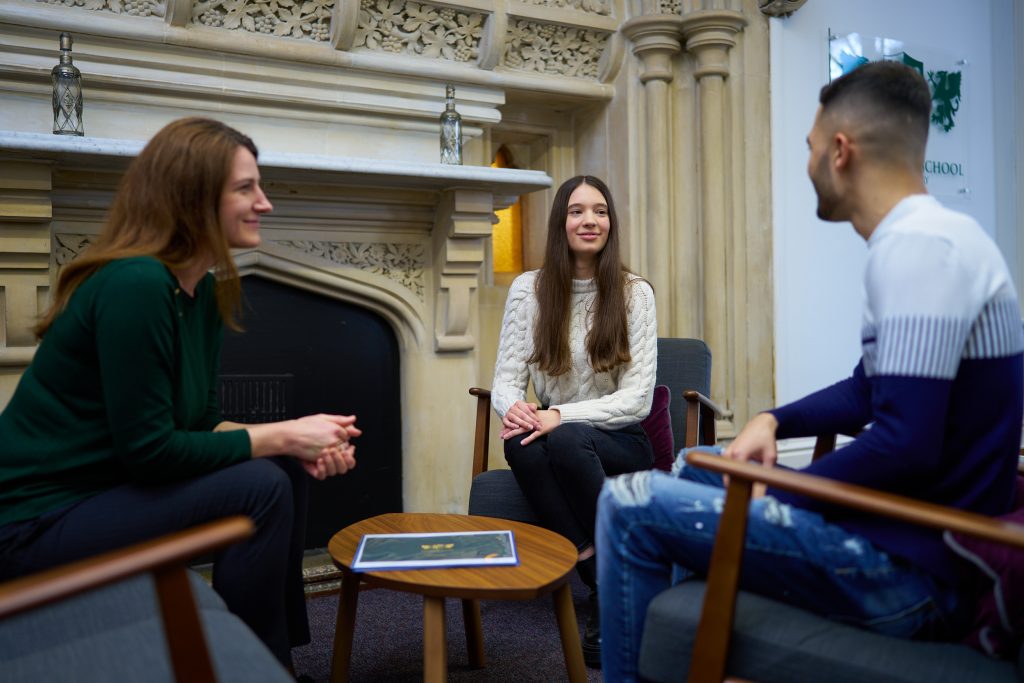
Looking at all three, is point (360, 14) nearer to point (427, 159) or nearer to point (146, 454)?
point (427, 159)

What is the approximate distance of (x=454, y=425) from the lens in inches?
129

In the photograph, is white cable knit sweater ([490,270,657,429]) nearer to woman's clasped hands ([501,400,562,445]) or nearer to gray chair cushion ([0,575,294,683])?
woman's clasped hands ([501,400,562,445])

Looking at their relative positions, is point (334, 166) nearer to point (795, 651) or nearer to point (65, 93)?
point (65, 93)

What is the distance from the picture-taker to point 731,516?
123 cm

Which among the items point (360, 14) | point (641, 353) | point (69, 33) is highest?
point (360, 14)

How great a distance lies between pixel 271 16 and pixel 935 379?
2.48 meters

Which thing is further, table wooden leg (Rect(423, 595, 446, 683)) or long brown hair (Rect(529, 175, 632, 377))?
long brown hair (Rect(529, 175, 632, 377))

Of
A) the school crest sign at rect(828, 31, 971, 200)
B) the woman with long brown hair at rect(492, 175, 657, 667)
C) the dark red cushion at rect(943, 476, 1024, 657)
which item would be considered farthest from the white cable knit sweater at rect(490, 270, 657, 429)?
the school crest sign at rect(828, 31, 971, 200)

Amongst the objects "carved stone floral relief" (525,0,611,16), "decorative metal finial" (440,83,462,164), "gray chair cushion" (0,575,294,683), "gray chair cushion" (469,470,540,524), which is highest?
"carved stone floral relief" (525,0,611,16)

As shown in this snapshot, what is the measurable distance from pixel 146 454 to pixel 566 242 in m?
1.49

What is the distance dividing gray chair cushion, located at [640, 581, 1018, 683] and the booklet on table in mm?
385

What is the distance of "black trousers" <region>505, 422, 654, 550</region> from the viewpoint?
7.25ft

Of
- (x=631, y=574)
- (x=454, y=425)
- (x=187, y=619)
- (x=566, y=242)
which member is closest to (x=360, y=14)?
(x=566, y=242)

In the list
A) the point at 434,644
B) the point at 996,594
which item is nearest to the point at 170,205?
the point at 434,644
